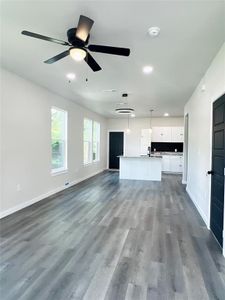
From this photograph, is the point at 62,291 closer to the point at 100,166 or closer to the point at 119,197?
the point at 119,197

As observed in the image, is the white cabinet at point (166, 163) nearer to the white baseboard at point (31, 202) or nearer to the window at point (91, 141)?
the window at point (91, 141)

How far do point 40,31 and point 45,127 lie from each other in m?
2.90

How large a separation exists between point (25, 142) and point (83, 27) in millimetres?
3101

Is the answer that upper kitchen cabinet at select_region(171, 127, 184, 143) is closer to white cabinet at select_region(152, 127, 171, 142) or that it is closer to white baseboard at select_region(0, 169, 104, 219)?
white cabinet at select_region(152, 127, 171, 142)

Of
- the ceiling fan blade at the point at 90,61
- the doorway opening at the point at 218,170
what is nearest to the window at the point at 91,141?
the ceiling fan blade at the point at 90,61

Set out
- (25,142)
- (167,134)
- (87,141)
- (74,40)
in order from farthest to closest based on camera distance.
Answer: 1. (167,134)
2. (87,141)
3. (25,142)
4. (74,40)

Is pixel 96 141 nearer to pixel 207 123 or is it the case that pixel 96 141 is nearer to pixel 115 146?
pixel 115 146

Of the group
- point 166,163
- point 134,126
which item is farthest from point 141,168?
point 134,126

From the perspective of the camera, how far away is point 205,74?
393 centimetres

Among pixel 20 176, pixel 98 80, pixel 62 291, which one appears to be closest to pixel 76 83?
pixel 98 80

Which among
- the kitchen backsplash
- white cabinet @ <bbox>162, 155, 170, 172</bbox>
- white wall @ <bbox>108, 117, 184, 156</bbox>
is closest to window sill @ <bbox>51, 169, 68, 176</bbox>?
white wall @ <bbox>108, 117, 184, 156</bbox>

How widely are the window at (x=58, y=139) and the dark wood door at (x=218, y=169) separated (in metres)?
4.07

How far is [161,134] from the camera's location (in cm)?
984

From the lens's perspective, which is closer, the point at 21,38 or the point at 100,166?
the point at 21,38
